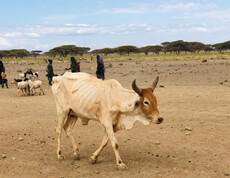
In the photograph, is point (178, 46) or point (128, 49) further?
point (128, 49)

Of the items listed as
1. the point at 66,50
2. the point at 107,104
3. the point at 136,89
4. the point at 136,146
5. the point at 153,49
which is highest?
the point at 136,89

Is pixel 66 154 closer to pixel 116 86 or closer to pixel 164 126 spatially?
pixel 116 86

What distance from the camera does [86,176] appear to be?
18.5 feet

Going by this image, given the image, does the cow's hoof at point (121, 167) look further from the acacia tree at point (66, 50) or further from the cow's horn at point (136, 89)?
the acacia tree at point (66, 50)

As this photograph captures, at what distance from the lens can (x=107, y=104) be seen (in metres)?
5.92

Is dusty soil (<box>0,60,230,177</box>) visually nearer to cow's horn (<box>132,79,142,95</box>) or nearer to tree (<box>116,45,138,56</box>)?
cow's horn (<box>132,79,142,95</box>)

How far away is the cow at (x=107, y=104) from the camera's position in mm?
5723

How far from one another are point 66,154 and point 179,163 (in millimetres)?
2392

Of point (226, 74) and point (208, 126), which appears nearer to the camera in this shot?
point (208, 126)

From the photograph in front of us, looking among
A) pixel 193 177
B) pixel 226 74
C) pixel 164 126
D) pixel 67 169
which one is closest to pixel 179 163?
pixel 193 177

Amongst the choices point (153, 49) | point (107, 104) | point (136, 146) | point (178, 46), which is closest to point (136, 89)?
point (107, 104)

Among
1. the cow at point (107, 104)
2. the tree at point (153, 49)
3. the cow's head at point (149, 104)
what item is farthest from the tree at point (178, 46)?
the cow's head at point (149, 104)

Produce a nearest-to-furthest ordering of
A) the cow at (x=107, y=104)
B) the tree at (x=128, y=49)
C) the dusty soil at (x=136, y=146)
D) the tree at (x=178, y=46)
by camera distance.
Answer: the cow at (x=107, y=104), the dusty soil at (x=136, y=146), the tree at (x=178, y=46), the tree at (x=128, y=49)

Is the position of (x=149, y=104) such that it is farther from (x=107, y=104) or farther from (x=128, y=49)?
(x=128, y=49)
